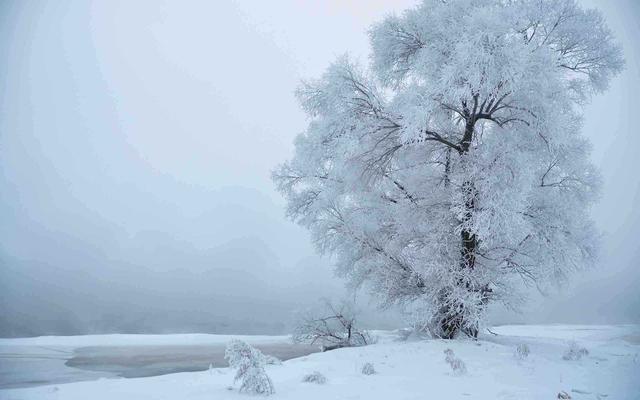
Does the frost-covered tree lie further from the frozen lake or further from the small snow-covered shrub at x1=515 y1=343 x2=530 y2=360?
the frozen lake

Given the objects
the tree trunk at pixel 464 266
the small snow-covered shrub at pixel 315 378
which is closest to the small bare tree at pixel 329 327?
the tree trunk at pixel 464 266

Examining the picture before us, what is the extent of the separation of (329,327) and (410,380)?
7.94 metres

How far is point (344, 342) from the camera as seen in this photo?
14.2m

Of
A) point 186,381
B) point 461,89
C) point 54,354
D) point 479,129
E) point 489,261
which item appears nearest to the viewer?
point 186,381

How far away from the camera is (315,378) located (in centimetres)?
662

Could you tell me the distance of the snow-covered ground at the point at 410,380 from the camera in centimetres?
587

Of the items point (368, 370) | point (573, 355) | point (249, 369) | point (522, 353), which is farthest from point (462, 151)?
point (249, 369)

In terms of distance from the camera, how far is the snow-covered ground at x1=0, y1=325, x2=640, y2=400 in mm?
5871

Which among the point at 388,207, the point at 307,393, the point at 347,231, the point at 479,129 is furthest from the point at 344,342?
the point at 307,393

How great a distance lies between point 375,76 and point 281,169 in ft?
15.5

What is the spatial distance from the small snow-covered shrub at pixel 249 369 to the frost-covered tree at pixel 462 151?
5.69m

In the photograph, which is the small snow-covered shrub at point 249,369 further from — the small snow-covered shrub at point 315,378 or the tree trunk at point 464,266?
the tree trunk at point 464,266

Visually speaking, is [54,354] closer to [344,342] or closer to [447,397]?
[344,342]

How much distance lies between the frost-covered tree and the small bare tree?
1.07 metres
